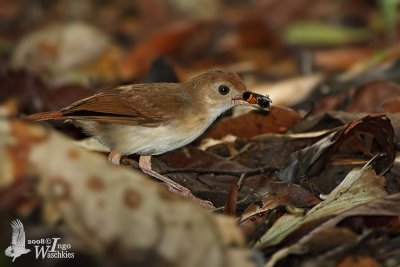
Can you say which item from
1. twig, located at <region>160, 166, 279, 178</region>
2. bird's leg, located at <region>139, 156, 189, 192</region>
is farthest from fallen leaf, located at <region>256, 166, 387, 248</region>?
bird's leg, located at <region>139, 156, 189, 192</region>

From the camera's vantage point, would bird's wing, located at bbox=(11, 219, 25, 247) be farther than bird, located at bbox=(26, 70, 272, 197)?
No

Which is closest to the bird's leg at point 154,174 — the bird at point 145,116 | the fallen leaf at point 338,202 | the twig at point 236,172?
the bird at point 145,116

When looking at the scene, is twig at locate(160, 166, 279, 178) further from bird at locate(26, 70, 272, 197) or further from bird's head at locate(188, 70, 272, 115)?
bird's head at locate(188, 70, 272, 115)

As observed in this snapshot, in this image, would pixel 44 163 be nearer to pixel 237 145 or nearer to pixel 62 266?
pixel 62 266

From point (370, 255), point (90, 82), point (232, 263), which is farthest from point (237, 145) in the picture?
point (90, 82)

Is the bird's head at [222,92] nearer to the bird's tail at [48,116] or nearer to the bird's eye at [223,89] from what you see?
the bird's eye at [223,89]
